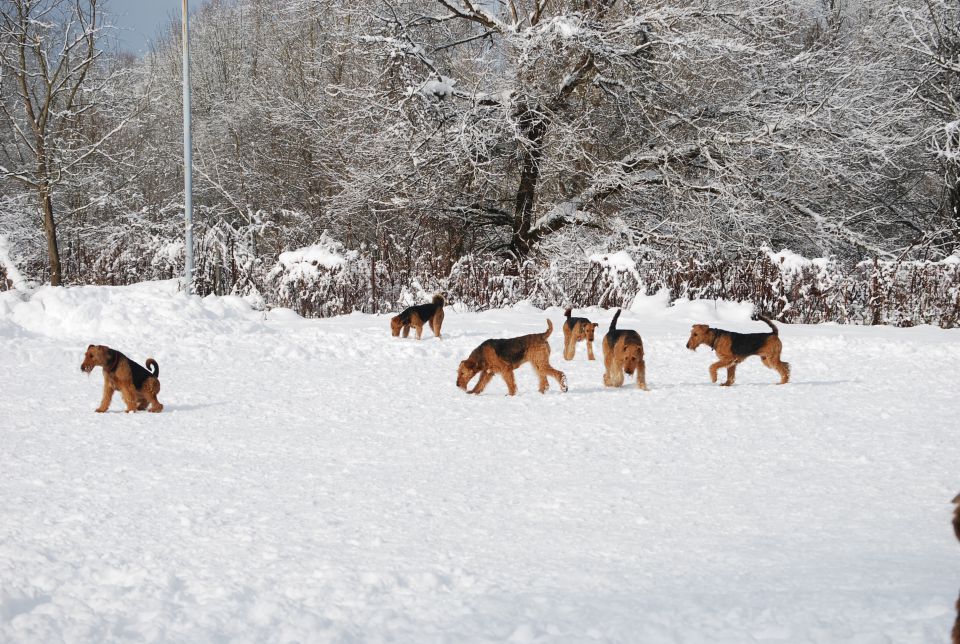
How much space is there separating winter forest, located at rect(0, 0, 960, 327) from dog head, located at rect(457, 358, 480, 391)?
7583 millimetres

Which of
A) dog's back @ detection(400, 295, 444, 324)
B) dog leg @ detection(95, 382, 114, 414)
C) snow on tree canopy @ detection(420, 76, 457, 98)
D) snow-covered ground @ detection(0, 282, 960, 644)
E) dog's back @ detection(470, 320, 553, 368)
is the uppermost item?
snow on tree canopy @ detection(420, 76, 457, 98)

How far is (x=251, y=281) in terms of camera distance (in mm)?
16562

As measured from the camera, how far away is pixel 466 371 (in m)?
8.30

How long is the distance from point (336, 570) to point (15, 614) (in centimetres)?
128

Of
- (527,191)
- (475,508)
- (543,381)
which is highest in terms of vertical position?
(527,191)

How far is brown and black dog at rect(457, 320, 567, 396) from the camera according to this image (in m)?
8.09

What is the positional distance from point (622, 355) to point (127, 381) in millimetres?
4851

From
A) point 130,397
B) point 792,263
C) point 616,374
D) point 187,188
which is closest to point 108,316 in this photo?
point 187,188

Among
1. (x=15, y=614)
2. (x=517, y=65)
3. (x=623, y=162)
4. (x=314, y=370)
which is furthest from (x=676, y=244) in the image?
(x=15, y=614)

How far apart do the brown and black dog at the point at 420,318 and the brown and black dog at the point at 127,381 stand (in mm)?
4526

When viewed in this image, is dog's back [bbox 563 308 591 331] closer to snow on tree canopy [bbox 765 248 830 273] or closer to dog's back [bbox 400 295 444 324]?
dog's back [bbox 400 295 444 324]

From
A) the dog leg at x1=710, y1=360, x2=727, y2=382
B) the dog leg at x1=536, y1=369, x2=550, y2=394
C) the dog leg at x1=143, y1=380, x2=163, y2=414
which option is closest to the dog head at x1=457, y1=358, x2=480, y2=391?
the dog leg at x1=536, y1=369, x2=550, y2=394

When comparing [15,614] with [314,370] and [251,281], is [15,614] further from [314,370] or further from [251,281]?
[251,281]

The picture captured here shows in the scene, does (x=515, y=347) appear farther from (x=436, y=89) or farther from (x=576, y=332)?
(x=436, y=89)
